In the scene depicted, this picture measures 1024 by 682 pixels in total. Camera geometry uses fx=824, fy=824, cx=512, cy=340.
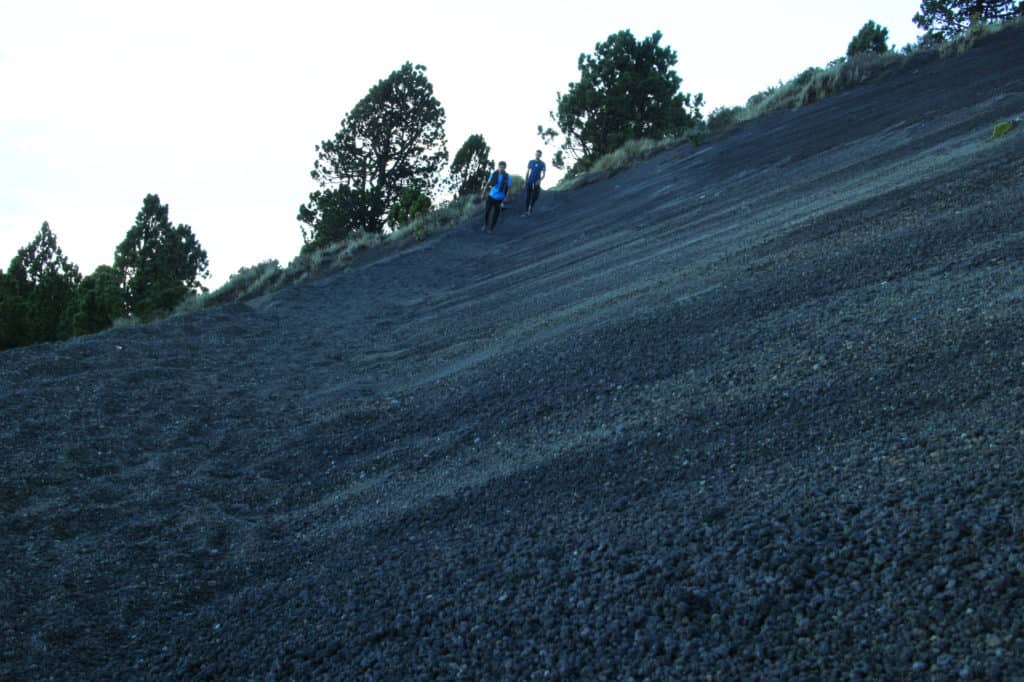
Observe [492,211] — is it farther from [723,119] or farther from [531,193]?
[723,119]

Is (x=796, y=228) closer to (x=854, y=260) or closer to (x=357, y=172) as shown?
(x=854, y=260)

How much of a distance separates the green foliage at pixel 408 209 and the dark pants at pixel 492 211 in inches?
143

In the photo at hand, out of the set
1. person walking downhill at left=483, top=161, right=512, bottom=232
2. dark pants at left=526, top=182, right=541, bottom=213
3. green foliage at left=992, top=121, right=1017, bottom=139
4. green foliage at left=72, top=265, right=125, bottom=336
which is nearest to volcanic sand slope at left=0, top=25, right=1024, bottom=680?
green foliage at left=992, top=121, right=1017, bottom=139

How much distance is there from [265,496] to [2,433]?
263 centimetres

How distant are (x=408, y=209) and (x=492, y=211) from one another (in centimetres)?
513

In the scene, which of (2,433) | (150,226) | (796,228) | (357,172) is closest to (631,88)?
(357,172)

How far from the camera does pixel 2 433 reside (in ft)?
20.7

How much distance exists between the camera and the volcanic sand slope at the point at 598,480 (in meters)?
2.75

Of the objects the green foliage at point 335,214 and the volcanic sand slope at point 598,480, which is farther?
the green foliage at point 335,214

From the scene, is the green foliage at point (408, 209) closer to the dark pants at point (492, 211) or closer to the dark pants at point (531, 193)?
the dark pants at point (492, 211)

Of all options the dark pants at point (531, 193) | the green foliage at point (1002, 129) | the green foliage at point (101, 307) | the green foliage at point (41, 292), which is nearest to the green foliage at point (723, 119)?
the dark pants at point (531, 193)

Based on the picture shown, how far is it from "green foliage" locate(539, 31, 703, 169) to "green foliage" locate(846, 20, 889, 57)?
10.8 meters

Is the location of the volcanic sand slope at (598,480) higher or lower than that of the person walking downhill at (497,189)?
lower

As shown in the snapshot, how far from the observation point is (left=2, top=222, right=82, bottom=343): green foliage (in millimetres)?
30484
